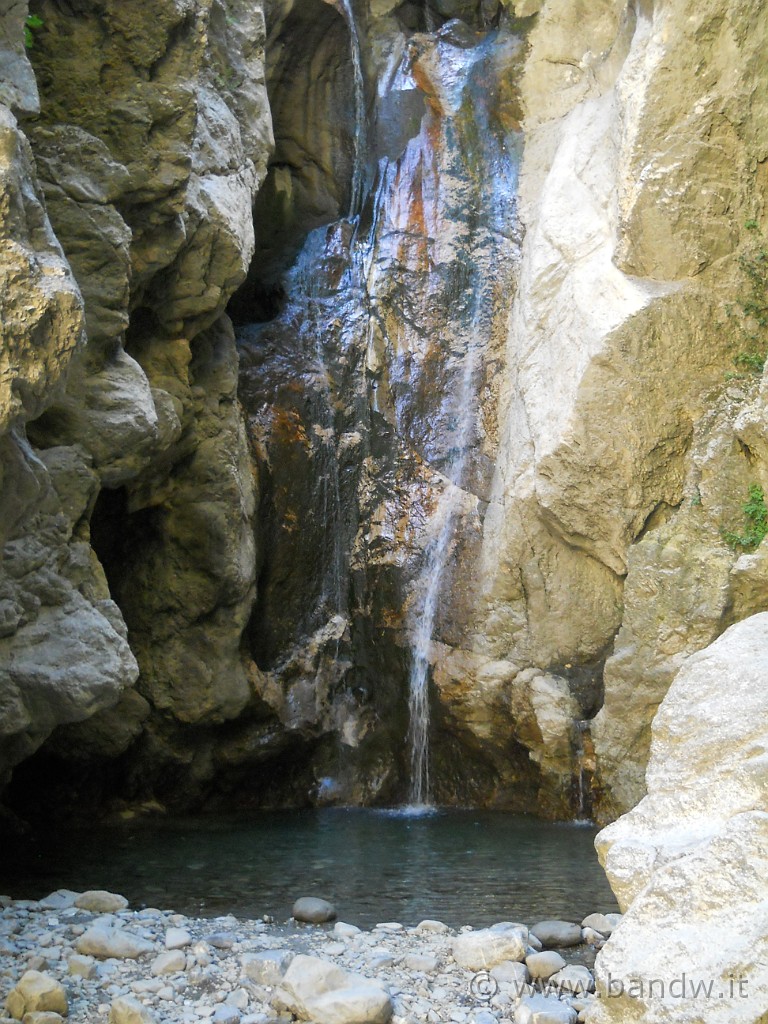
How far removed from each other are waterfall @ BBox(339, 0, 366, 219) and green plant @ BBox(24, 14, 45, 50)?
24.1 feet

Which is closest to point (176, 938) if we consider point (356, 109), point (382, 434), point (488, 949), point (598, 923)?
point (488, 949)

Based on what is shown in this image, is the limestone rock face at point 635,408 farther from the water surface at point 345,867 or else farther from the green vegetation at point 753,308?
the water surface at point 345,867

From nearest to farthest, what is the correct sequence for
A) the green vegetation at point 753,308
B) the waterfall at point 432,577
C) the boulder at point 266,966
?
1. the boulder at point 266,966
2. the green vegetation at point 753,308
3. the waterfall at point 432,577

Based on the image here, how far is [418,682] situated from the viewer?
37.0 ft

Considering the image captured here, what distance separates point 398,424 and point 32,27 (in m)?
5.98

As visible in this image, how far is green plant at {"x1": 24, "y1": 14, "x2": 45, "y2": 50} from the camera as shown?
7.03 metres

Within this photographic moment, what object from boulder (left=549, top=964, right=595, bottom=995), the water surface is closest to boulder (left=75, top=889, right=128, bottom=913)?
the water surface

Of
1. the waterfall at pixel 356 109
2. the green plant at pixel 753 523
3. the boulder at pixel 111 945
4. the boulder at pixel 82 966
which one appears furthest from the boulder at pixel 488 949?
the waterfall at pixel 356 109

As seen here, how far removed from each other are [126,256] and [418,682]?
5819 mm

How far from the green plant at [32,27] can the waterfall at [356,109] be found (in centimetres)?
735

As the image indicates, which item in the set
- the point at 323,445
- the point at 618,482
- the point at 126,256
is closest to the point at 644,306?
the point at 618,482

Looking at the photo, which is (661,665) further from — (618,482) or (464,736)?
(464,736)

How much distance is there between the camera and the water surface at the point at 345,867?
264 inches

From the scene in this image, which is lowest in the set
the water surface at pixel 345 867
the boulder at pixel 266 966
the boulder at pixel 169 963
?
the water surface at pixel 345 867
